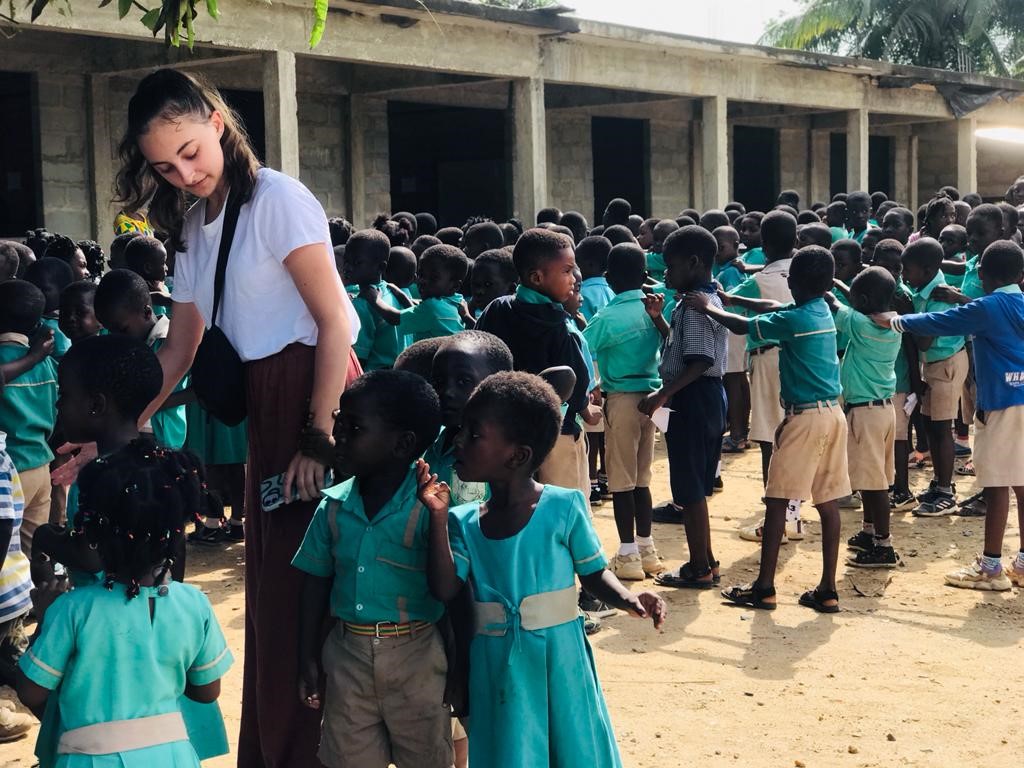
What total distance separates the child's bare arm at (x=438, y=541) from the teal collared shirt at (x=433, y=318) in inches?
129

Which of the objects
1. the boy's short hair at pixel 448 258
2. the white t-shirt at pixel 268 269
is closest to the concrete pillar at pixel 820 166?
the boy's short hair at pixel 448 258

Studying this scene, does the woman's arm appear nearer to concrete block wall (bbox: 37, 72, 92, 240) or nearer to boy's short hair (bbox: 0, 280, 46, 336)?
boy's short hair (bbox: 0, 280, 46, 336)

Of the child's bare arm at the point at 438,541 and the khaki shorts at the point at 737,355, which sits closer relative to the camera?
the child's bare arm at the point at 438,541

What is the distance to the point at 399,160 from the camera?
18.2 m

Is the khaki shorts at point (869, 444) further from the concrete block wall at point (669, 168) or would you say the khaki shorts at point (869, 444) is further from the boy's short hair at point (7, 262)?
the concrete block wall at point (669, 168)

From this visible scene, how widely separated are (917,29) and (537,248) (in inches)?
1233

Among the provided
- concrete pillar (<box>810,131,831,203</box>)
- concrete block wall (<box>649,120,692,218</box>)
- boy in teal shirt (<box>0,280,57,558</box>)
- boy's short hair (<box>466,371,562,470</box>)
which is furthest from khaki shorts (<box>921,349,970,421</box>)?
concrete pillar (<box>810,131,831,203</box>)

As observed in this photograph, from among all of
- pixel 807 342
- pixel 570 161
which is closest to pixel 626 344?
pixel 807 342

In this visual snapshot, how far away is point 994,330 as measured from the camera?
17.7 feet

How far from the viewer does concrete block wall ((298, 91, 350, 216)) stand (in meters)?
13.5

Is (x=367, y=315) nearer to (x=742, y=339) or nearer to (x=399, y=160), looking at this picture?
(x=742, y=339)

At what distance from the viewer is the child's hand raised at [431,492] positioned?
8.52 ft

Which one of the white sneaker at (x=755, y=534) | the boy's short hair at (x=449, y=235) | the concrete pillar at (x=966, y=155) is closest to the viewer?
the white sneaker at (x=755, y=534)

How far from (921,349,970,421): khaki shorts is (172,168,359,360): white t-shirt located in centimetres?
484
